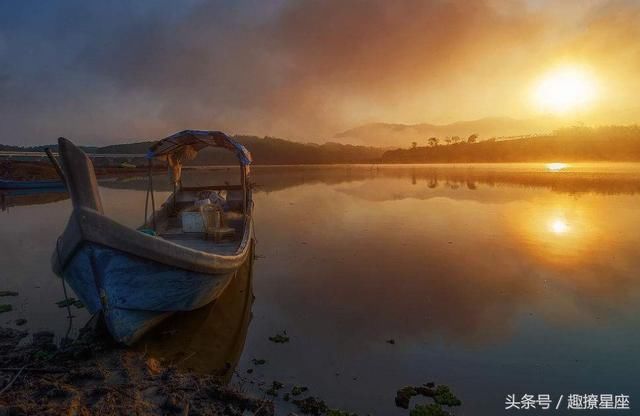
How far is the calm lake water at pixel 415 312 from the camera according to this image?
19.5 feet

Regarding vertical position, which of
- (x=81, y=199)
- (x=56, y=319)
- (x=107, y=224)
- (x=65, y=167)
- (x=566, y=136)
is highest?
(x=566, y=136)

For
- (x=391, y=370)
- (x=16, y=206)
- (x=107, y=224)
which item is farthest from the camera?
(x=16, y=206)

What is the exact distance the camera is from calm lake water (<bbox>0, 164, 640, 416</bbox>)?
19.5 ft

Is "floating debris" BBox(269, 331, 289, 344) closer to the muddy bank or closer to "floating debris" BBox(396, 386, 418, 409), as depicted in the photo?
the muddy bank

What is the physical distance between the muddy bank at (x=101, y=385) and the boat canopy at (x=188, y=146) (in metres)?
7.45

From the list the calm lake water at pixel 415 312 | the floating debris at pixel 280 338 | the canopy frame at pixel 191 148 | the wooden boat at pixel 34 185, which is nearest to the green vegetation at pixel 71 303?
the calm lake water at pixel 415 312

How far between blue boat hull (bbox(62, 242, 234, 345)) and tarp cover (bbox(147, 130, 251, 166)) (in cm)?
653

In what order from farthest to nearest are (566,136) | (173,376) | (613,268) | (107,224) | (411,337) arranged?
(566,136), (613,268), (411,337), (107,224), (173,376)

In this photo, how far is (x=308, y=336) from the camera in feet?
24.0

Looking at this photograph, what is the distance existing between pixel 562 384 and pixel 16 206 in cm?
3118

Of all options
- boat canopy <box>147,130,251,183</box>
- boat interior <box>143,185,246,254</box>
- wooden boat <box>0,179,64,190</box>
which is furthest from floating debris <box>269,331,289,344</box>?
boat canopy <box>147,130,251,183</box>

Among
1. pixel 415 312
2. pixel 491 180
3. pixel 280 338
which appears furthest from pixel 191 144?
pixel 491 180

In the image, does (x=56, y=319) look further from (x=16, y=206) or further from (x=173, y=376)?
(x=16, y=206)

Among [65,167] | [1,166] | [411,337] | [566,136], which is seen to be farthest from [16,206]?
[566,136]
